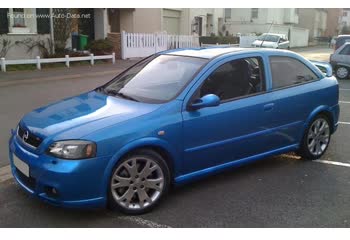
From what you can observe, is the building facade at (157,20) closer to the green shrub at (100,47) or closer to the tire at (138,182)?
A: the green shrub at (100,47)

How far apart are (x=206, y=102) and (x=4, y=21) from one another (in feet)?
45.9

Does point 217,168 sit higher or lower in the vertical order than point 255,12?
lower

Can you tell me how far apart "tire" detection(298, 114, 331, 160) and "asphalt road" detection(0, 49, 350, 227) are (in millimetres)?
143

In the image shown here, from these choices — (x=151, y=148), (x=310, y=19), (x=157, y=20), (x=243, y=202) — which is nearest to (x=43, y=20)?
(x=157, y=20)

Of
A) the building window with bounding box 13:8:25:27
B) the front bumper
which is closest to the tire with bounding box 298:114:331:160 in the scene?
the front bumper

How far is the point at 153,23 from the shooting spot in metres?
26.2

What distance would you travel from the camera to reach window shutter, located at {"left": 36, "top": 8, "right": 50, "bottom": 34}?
17.3 metres

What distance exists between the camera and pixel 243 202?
14.3 feet

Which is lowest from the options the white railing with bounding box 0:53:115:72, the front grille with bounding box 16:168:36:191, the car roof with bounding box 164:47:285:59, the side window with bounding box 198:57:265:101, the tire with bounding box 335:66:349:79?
the tire with bounding box 335:66:349:79

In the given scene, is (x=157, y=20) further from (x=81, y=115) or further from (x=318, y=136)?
(x=81, y=115)

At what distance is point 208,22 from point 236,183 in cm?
3180

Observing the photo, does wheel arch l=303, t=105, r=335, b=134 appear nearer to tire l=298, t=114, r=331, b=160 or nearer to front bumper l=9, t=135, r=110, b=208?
tire l=298, t=114, r=331, b=160

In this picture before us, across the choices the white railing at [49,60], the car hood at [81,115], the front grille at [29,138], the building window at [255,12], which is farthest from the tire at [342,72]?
the building window at [255,12]

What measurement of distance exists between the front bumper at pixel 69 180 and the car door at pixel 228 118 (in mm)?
996
